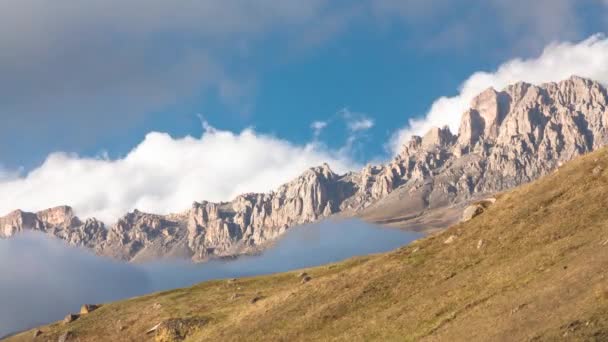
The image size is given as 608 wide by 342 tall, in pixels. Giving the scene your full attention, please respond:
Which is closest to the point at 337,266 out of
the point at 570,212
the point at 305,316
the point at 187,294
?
the point at 187,294

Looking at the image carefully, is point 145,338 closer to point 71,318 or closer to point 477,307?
point 71,318

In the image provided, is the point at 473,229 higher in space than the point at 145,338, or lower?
higher

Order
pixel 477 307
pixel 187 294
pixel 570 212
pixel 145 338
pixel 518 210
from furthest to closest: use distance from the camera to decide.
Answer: pixel 187 294, pixel 145 338, pixel 518 210, pixel 570 212, pixel 477 307

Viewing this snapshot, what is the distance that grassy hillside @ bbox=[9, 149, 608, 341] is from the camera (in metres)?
41.7

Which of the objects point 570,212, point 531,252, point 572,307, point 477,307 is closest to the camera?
point 572,307

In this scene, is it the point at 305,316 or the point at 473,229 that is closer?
the point at 305,316

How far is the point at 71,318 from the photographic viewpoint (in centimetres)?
9994

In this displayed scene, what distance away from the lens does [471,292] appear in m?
52.7

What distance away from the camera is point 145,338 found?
82938 mm

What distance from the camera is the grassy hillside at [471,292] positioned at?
137 ft

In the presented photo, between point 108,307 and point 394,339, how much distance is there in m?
68.3

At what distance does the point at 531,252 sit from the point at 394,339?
1649 cm

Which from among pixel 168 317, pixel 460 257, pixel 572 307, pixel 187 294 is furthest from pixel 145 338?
pixel 572 307

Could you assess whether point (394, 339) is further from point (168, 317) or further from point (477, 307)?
A: point (168, 317)
